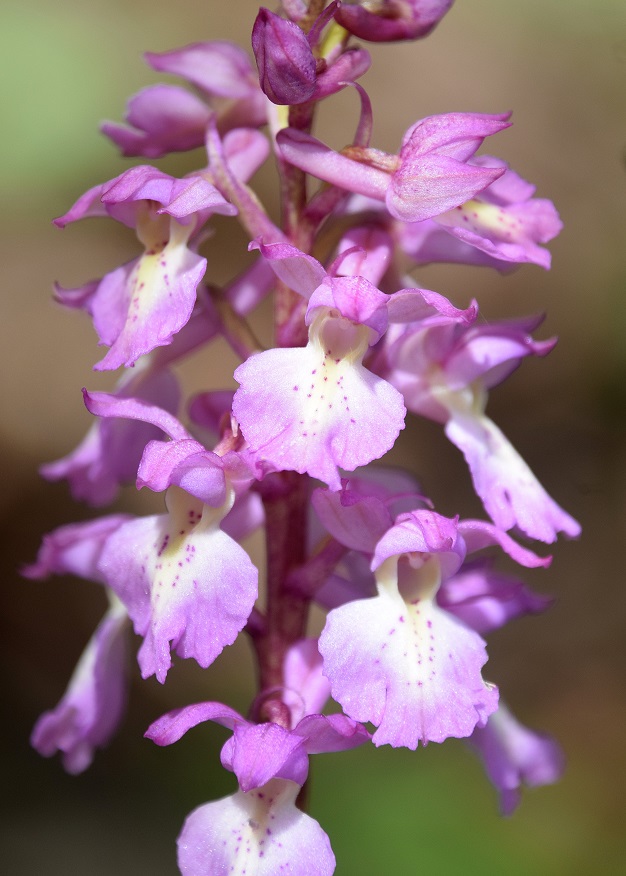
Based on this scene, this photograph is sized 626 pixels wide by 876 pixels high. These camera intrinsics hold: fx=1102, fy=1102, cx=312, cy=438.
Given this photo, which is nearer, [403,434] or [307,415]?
[307,415]

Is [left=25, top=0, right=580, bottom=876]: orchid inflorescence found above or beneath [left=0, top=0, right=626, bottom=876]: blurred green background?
above

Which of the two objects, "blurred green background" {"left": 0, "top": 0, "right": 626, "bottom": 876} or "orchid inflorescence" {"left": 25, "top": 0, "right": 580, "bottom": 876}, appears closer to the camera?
"orchid inflorescence" {"left": 25, "top": 0, "right": 580, "bottom": 876}

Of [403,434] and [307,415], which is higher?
[307,415]

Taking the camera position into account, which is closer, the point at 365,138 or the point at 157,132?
the point at 365,138

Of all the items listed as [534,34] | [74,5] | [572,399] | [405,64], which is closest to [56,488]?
[74,5]

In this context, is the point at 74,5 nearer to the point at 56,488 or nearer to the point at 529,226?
the point at 56,488
